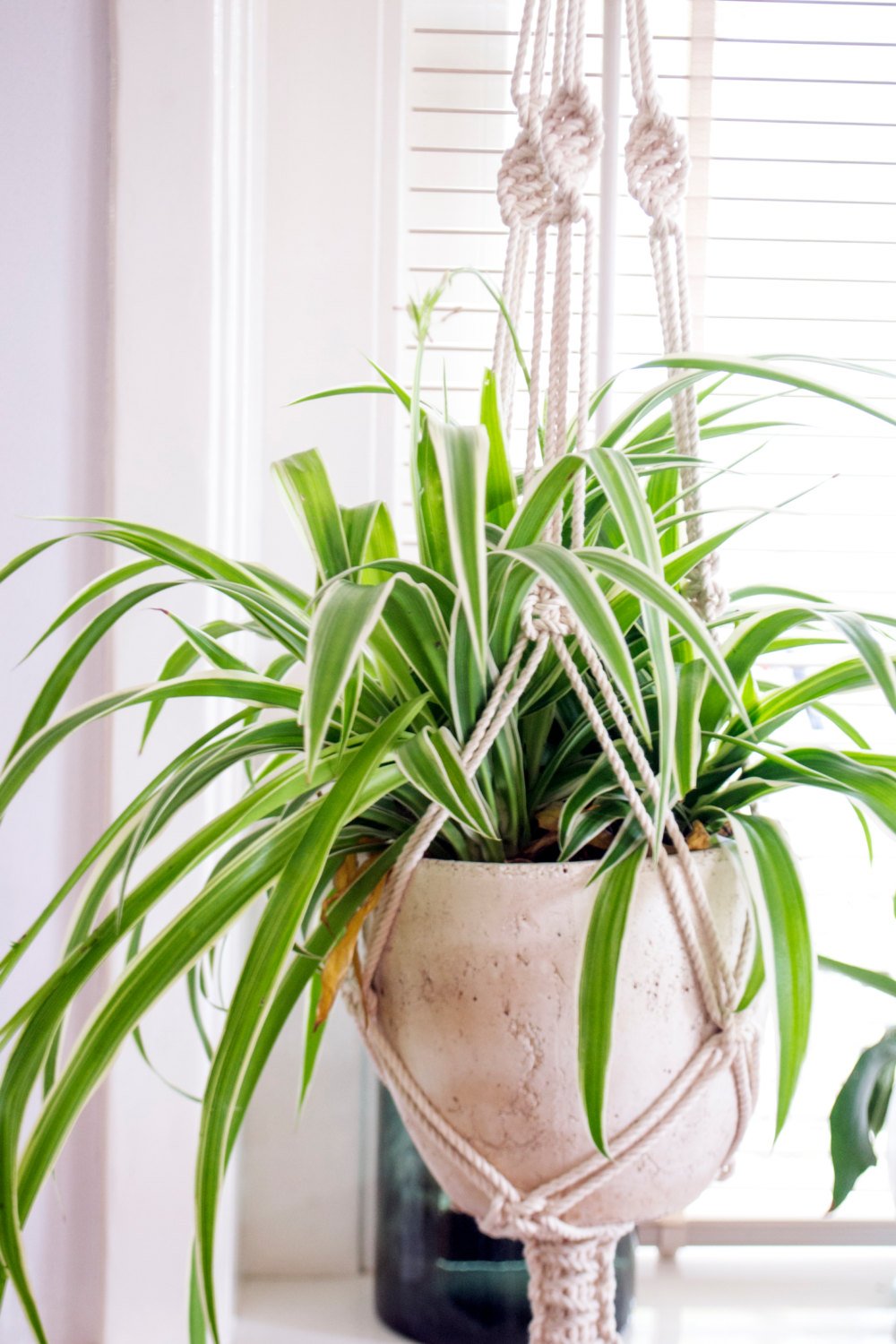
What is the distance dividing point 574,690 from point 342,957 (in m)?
0.18

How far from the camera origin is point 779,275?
107cm

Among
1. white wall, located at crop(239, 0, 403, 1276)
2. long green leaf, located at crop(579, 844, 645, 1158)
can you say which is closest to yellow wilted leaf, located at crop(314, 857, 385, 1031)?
long green leaf, located at crop(579, 844, 645, 1158)

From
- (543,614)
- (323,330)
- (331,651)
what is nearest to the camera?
(331,651)

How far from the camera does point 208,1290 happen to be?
17.8 inches

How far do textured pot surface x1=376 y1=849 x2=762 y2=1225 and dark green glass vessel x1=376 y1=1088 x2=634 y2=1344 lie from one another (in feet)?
1.45

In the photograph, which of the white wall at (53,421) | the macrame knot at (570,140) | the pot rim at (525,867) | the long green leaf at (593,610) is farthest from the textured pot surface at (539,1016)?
the white wall at (53,421)

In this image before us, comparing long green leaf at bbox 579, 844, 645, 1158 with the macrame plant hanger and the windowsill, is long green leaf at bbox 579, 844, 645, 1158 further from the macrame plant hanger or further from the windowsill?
the windowsill

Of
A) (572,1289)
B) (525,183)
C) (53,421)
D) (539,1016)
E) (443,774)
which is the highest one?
(525,183)

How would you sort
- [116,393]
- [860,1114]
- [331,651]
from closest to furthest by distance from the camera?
[331,651] → [860,1114] → [116,393]

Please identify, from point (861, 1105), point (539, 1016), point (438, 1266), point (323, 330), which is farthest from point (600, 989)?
point (323, 330)

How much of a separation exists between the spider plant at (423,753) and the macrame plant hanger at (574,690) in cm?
2

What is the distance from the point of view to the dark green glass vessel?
0.89 meters

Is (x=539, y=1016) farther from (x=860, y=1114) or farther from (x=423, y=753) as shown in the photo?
(x=860, y=1114)

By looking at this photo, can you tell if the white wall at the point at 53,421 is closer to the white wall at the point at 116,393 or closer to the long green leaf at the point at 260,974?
the white wall at the point at 116,393
